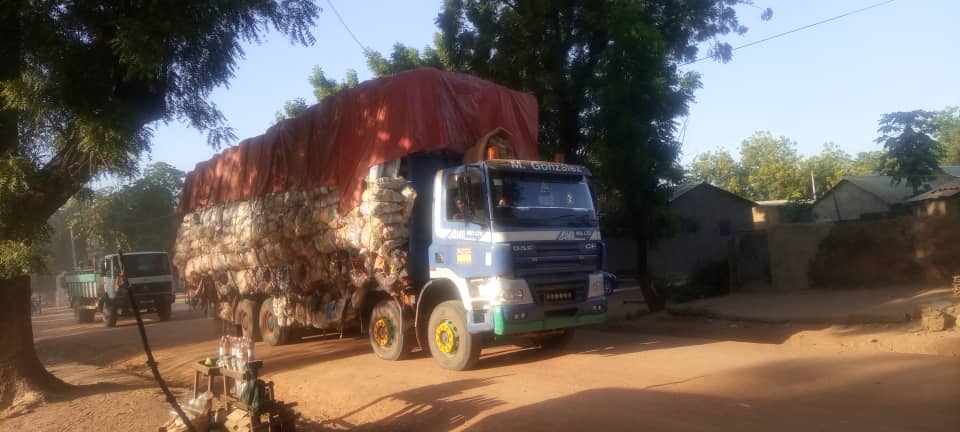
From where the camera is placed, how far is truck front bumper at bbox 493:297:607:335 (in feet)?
27.7

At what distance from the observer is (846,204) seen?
29.9 meters

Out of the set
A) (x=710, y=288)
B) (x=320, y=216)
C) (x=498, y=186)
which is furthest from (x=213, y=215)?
(x=710, y=288)

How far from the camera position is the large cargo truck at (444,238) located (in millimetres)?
8695

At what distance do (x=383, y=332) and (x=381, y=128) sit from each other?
3195 mm

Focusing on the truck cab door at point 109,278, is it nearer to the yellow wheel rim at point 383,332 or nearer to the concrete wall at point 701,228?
the yellow wheel rim at point 383,332

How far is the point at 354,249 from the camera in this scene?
9906 millimetres

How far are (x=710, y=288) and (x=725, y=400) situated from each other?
12.6m

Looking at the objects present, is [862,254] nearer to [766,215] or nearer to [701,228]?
[701,228]

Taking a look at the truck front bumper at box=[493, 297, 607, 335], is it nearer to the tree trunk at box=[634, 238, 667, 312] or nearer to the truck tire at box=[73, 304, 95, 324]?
the tree trunk at box=[634, 238, 667, 312]

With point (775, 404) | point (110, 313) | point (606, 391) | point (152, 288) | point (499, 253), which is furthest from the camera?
point (152, 288)

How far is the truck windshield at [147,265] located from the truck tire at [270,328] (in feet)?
34.1

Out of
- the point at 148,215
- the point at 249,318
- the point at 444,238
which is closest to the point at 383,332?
the point at 444,238

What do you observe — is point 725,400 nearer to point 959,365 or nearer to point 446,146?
point 959,365

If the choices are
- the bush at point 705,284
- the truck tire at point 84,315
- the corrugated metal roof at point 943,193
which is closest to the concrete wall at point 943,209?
the corrugated metal roof at point 943,193
